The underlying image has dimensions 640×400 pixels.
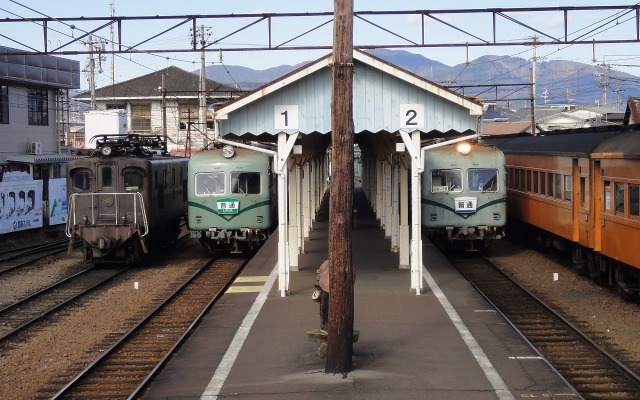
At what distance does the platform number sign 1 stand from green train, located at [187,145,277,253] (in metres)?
6.66

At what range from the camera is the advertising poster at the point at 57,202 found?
3105cm

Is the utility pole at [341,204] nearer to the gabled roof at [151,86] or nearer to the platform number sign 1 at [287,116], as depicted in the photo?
the platform number sign 1 at [287,116]

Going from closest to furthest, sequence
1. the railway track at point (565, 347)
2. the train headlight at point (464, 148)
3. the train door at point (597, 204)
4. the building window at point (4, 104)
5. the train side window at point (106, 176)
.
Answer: the railway track at point (565, 347)
the train door at point (597, 204)
the train side window at point (106, 176)
the train headlight at point (464, 148)
the building window at point (4, 104)

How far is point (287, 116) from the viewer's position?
15336mm

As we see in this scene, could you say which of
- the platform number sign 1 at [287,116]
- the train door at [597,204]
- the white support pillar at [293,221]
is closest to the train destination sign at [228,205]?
the white support pillar at [293,221]

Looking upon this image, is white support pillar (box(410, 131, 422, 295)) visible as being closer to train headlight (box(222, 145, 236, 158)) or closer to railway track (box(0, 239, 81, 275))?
train headlight (box(222, 145, 236, 158))

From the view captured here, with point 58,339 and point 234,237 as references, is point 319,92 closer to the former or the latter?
point 58,339

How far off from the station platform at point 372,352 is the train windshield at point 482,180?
525 cm

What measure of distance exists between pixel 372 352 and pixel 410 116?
554 centimetres

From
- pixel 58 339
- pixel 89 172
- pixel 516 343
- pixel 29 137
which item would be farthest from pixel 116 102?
pixel 516 343

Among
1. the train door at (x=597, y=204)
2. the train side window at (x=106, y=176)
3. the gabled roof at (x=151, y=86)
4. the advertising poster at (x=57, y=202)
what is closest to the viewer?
the train door at (x=597, y=204)

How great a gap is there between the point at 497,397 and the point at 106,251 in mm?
14479

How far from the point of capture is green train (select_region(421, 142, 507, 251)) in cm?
2158

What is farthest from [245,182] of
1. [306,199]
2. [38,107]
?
[38,107]
